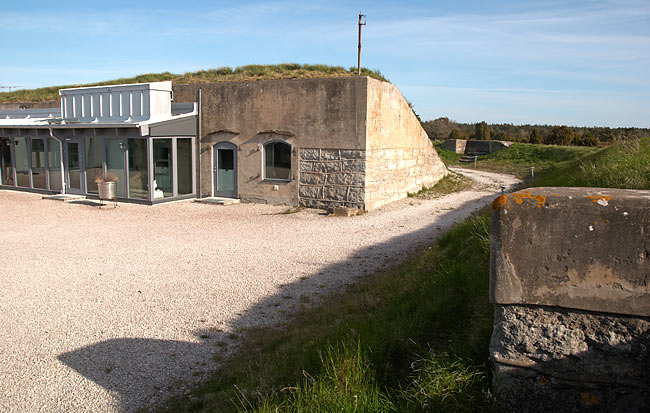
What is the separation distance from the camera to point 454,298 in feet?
14.3

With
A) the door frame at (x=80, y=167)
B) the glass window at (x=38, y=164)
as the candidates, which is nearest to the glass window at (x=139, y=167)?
the door frame at (x=80, y=167)

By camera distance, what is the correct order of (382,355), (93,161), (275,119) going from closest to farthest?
(382,355) → (275,119) → (93,161)

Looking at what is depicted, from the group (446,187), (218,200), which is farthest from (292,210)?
(446,187)

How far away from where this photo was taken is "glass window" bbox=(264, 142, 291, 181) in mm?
15266

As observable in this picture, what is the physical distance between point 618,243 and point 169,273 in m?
7.33

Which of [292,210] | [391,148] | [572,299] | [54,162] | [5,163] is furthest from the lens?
[5,163]

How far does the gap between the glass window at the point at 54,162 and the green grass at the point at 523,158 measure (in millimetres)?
21149

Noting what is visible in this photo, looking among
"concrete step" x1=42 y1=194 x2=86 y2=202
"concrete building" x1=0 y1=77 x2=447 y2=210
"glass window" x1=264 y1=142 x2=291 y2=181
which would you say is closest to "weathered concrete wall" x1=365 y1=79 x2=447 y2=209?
"concrete building" x1=0 y1=77 x2=447 y2=210

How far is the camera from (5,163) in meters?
19.8

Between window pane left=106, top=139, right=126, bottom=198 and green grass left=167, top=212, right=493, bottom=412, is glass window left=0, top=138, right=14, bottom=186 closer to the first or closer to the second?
window pane left=106, top=139, right=126, bottom=198

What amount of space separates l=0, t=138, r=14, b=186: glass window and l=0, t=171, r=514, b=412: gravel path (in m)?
5.64

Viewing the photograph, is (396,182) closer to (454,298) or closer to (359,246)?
(359,246)

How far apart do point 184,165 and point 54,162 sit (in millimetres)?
5389

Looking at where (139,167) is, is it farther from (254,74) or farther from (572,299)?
(572,299)
